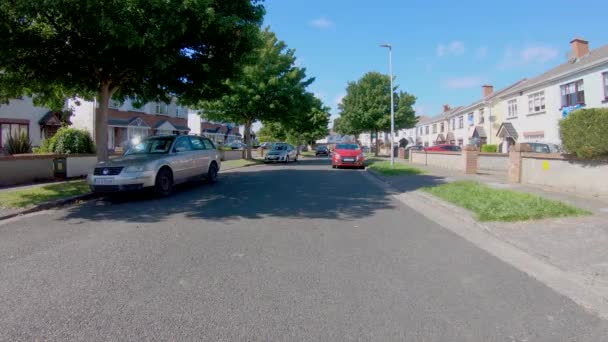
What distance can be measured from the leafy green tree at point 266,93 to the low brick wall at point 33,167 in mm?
12649

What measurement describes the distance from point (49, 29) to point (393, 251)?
33.7ft

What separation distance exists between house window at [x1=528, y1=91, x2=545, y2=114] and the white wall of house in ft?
116

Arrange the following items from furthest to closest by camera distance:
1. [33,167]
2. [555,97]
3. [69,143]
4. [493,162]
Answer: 1. [555,97]
2. [493,162]
3. [69,143]
4. [33,167]

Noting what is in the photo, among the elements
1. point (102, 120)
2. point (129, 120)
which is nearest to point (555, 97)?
point (102, 120)

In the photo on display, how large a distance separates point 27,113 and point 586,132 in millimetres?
32123

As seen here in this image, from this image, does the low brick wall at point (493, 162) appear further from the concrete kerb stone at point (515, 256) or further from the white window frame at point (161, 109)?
the white window frame at point (161, 109)

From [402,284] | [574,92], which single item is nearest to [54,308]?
[402,284]

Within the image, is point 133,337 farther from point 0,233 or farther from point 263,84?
point 263,84

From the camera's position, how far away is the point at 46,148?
54.5ft

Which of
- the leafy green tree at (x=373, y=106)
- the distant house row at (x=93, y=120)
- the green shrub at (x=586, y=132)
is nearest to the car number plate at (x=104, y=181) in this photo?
the distant house row at (x=93, y=120)

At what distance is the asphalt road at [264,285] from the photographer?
3174mm

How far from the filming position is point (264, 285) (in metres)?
4.09

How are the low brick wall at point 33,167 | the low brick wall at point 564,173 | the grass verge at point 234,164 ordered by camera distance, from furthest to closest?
the grass verge at point 234,164, the low brick wall at point 33,167, the low brick wall at point 564,173

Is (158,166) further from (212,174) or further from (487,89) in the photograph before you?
(487,89)
